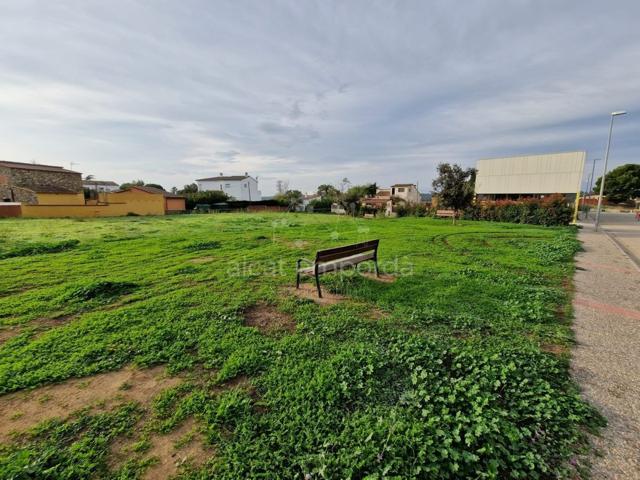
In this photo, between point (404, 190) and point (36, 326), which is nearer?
point (36, 326)

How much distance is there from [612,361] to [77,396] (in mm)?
5578

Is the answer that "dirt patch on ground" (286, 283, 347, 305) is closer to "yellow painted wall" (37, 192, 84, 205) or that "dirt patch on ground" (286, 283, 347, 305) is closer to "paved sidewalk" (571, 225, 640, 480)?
"paved sidewalk" (571, 225, 640, 480)

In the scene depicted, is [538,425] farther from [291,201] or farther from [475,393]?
[291,201]

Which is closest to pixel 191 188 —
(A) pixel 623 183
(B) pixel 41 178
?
(B) pixel 41 178

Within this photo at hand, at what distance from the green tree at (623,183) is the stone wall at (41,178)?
81.7m

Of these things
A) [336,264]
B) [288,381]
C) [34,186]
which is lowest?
[288,381]

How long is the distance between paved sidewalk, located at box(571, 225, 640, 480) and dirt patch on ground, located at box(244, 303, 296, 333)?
3157mm

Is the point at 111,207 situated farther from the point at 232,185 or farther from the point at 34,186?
the point at 232,185

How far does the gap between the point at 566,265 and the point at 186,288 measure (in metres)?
9.51

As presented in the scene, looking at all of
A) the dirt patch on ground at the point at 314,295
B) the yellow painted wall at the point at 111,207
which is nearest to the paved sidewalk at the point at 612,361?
the dirt patch on ground at the point at 314,295

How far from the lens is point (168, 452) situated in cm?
208

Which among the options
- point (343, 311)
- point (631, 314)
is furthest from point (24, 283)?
point (631, 314)

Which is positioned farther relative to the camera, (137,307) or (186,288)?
(186,288)

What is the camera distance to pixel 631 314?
4523mm
